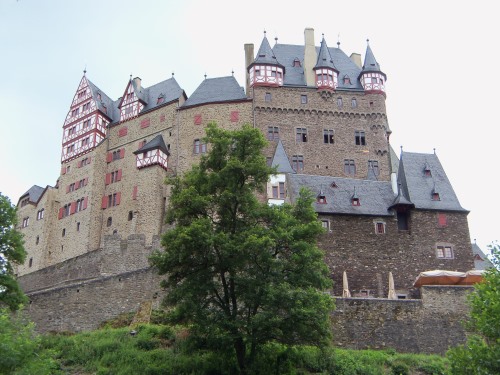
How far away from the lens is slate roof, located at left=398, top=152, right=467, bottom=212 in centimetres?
4256

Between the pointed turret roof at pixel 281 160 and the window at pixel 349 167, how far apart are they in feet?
18.1

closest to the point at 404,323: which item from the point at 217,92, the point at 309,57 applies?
the point at 217,92

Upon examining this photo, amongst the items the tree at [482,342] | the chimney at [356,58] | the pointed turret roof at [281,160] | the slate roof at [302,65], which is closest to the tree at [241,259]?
the tree at [482,342]

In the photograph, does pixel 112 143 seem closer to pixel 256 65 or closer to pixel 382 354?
pixel 256 65

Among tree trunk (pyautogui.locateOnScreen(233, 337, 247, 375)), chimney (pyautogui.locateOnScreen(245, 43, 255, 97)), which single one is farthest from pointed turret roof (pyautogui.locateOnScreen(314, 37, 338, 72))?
tree trunk (pyautogui.locateOnScreen(233, 337, 247, 375))

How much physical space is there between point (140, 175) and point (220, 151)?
93.4ft

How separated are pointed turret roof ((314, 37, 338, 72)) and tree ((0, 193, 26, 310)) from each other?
33028 millimetres

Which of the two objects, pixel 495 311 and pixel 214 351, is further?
pixel 214 351

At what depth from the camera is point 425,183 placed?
44.3 metres

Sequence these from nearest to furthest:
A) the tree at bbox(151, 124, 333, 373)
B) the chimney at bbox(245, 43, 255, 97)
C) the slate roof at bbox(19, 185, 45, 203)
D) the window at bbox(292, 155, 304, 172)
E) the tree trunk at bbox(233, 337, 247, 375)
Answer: the tree at bbox(151, 124, 333, 373)
the tree trunk at bbox(233, 337, 247, 375)
the window at bbox(292, 155, 304, 172)
the chimney at bbox(245, 43, 255, 97)
the slate roof at bbox(19, 185, 45, 203)

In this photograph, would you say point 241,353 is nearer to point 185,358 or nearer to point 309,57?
point 185,358

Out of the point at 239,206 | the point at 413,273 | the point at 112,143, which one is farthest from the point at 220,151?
the point at 112,143

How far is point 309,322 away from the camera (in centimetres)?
2545

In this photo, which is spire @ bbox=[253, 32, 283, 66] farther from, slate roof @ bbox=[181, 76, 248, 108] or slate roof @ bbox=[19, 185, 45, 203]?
slate roof @ bbox=[19, 185, 45, 203]
